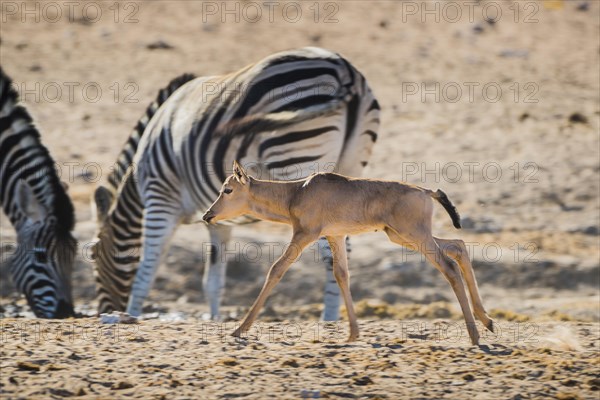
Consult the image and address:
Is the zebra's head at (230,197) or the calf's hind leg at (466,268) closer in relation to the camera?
the calf's hind leg at (466,268)

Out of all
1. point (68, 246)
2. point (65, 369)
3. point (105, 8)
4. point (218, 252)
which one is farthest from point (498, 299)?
point (105, 8)

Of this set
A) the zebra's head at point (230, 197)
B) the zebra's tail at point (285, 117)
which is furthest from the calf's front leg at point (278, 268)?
the zebra's tail at point (285, 117)

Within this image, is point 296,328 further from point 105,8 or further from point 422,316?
point 105,8

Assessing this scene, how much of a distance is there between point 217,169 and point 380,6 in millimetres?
15900

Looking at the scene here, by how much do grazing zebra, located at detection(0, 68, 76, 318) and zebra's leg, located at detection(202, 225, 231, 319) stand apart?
1.56 metres

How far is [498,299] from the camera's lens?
13977 mm

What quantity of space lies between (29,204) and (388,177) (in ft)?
23.1

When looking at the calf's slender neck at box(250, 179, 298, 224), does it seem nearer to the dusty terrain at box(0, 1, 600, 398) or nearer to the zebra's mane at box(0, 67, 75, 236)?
the dusty terrain at box(0, 1, 600, 398)

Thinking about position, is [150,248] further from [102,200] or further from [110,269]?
[102,200]

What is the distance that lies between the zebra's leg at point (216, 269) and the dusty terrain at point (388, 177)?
616mm

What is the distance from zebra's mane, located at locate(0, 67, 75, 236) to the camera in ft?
39.4

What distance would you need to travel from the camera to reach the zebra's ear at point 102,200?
43.6ft

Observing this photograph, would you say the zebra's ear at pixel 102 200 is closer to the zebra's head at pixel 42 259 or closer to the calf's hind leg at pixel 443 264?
the zebra's head at pixel 42 259

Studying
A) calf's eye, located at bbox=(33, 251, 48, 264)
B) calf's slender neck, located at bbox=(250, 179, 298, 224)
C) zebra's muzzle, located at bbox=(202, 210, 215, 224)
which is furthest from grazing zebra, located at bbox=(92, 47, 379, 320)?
zebra's muzzle, located at bbox=(202, 210, 215, 224)
